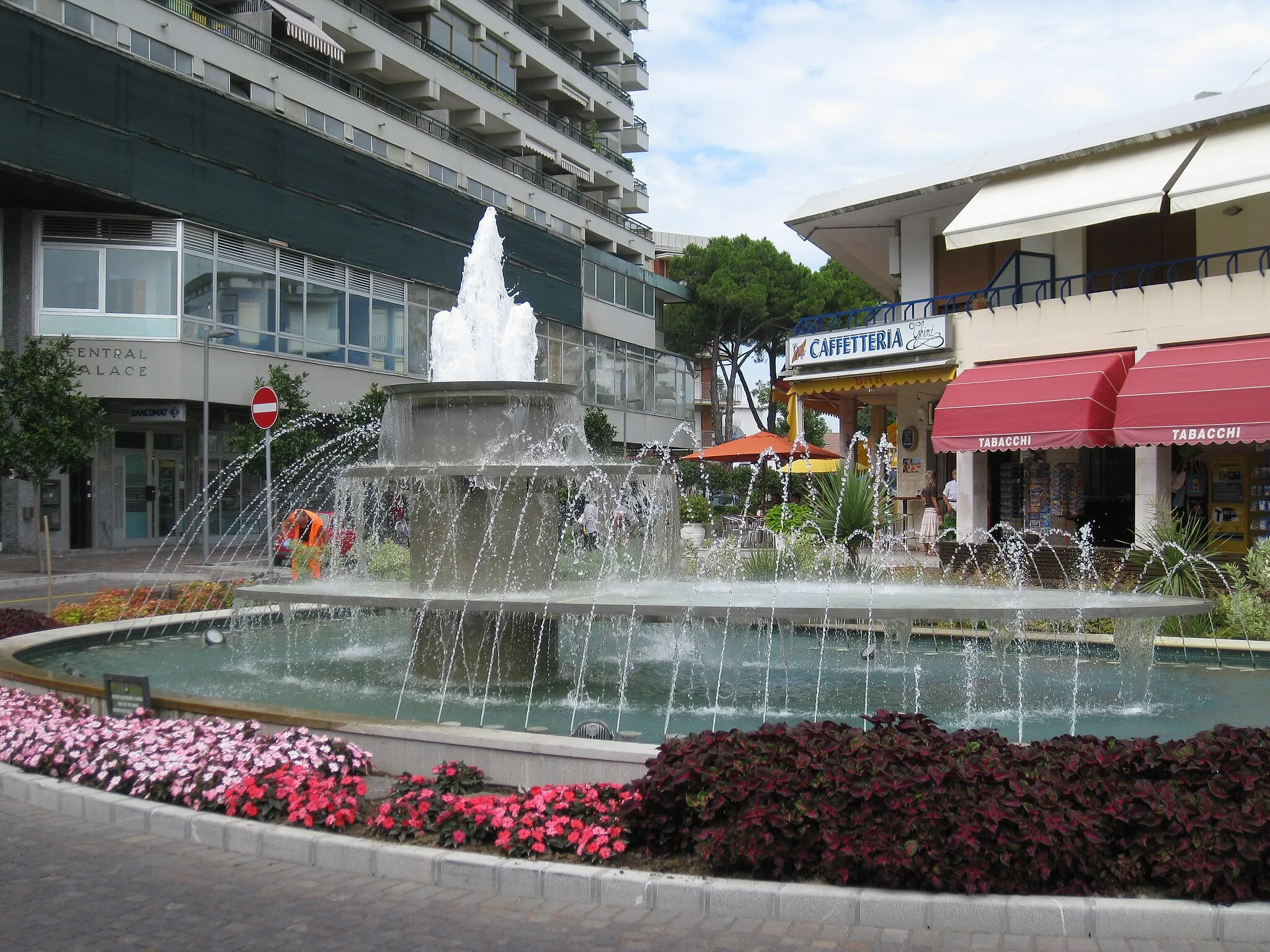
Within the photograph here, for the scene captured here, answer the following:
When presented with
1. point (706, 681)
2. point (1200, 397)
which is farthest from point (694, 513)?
point (706, 681)

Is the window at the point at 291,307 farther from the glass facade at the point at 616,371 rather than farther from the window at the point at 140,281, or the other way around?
the glass facade at the point at 616,371

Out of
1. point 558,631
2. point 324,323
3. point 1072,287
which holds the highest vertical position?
point 324,323

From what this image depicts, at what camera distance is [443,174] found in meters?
41.1

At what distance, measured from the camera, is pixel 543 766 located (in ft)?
20.0

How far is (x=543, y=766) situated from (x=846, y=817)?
191 cm

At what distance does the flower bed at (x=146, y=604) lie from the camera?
1294cm

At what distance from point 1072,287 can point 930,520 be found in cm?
536

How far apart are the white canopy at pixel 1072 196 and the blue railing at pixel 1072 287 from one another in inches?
41.1

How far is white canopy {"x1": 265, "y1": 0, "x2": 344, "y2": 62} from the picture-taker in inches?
1316

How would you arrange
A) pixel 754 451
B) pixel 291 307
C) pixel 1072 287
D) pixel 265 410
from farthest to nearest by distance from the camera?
pixel 291 307, pixel 754 451, pixel 1072 287, pixel 265 410

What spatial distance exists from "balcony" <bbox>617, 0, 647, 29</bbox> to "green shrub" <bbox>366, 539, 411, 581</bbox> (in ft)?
154

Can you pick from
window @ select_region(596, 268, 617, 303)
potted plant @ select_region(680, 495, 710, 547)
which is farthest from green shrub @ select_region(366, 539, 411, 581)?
window @ select_region(596, 268, 617, 303)

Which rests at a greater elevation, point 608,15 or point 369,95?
point 608,15

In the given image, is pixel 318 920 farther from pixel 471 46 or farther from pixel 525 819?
pixel 471 46
